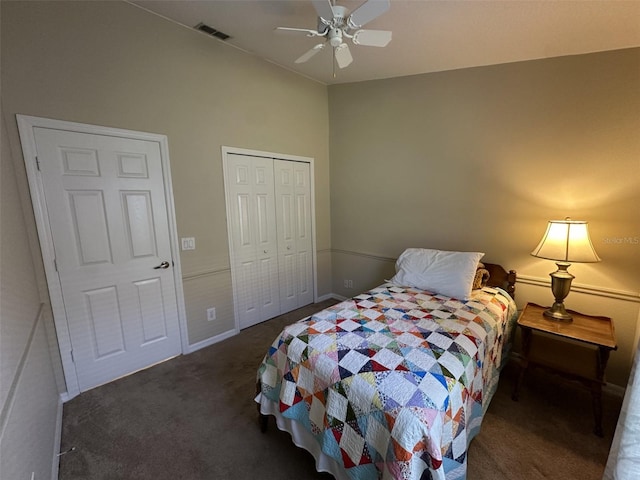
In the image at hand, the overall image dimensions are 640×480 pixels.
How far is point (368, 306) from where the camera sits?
2057mm

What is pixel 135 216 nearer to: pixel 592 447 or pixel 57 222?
pixel 57 222

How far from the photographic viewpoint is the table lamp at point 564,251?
6.31 ft

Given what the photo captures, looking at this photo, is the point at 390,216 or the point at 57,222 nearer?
the point at 57,222

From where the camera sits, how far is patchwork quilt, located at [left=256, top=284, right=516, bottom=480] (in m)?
1.13

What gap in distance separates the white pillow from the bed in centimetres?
10

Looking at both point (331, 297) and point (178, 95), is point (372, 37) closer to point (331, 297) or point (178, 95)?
point (178, 95)

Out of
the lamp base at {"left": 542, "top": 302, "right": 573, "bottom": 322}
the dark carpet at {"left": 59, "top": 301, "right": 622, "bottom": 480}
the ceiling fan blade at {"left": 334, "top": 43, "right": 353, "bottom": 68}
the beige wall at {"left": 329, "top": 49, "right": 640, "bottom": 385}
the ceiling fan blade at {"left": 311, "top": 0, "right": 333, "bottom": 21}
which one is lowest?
the dark carpet at {"left": 59, "top": 301, "right": 622, "bottom": 480}

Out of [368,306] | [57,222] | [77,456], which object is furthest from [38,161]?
[368,306]

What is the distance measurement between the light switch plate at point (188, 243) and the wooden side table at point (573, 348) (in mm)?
2818

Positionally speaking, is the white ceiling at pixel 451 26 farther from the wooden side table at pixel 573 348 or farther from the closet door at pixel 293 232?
the wooden side table at pixel 573 348

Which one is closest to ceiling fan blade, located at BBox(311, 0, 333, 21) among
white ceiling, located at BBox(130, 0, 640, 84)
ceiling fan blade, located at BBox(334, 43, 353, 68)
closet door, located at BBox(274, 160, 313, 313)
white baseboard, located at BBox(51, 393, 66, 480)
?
ceiling fan blade, located at BBox(334, 43, 353, 68)

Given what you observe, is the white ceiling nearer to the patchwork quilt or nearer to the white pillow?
the white pillow

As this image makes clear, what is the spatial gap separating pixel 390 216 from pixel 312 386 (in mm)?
2328

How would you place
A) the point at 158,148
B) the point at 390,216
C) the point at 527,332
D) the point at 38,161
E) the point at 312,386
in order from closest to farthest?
the point at 312,386, the point at 38,161, the point at 527,332, the point at 158,148, the point at 390,216
